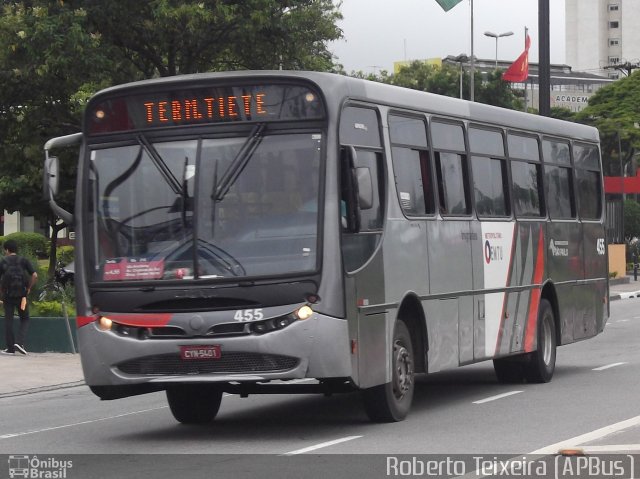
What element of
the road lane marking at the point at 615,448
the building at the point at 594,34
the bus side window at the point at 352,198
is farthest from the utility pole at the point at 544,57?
the building at the point at 594,34

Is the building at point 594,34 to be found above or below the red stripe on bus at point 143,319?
above

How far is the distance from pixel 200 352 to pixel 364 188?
1.92m

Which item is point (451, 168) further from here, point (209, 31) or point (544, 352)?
point (209, 31)

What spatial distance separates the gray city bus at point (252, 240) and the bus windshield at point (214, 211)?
0.01m

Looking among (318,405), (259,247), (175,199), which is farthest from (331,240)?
(318,405)

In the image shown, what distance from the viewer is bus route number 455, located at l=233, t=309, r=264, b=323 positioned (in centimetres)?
1168

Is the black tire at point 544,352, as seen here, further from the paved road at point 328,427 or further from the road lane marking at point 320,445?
the road lane marking at point 320,445

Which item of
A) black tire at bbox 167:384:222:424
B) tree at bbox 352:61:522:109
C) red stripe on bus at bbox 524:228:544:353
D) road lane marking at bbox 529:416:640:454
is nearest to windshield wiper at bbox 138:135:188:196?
black tire at bbox 167:384:222:424

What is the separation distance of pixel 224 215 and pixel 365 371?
70.0 inches

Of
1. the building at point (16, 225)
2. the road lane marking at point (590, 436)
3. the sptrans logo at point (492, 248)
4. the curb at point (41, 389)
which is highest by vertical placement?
the building at point (16, 225)

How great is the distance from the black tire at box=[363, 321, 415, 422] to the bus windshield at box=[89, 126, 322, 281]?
65.0 inches

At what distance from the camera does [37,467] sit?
10453 millimetres

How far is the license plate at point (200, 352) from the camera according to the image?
1171 centimetres

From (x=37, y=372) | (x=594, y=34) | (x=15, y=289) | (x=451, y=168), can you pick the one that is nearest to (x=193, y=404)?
(x=451, y=168)
